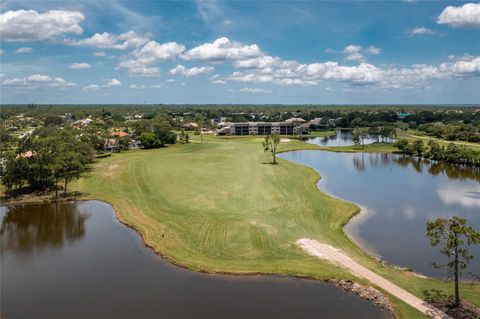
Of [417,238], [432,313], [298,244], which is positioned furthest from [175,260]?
[417,238]

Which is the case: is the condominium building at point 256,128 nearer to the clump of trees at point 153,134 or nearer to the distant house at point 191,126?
the distant house at point 191,126

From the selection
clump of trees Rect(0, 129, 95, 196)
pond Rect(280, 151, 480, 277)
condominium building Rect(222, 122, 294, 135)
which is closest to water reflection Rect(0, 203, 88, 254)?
clump of trees Rect(0, 129, 95, 196)

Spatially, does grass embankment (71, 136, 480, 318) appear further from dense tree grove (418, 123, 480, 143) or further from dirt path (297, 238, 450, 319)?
dense tree grove (418, 123, 480, 143)

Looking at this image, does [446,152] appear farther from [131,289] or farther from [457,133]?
[131,289]

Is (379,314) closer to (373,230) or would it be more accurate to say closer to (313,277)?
(313,277)

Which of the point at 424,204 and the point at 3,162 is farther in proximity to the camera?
the point at 3,162

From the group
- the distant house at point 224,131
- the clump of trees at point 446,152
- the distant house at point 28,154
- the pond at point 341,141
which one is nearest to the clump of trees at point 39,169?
the distant house at point 28,154
